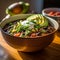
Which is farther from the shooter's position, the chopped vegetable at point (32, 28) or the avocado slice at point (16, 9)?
the avocado slice at point (16, 9)

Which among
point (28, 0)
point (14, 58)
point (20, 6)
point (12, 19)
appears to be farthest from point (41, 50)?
point (28, 0)

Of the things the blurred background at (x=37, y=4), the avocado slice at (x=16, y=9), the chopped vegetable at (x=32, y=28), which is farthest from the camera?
the blurred background at (x=37, y=4)

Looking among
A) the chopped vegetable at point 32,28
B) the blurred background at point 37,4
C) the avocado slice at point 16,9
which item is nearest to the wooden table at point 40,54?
the chopped vegetable at point 32,28

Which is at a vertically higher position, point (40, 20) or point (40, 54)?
point (40, 20)

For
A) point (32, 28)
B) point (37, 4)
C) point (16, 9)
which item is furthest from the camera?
point (37, 4)

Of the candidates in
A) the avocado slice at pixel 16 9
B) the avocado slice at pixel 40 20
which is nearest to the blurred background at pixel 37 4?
the avocado slice at pixel 16 9

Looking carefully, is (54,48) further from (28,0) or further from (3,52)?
(28,0)

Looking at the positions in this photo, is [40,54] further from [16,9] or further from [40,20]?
[16,9]

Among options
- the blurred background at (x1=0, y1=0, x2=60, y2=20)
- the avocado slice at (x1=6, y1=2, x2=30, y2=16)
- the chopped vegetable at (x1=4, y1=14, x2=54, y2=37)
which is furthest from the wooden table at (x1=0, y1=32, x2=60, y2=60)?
the blurred background at (x1=0, y1=0, x2=60, y2=20)

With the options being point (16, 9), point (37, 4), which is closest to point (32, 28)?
point (16, 9)

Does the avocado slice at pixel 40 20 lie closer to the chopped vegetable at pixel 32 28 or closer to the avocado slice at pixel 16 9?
the chopped vegetable at pixel 32 28

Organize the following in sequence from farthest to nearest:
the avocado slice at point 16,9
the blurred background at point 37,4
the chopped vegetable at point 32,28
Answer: the blurred background at point 37,4, the avocado slice at point 16,9, the chopped vegetable at point 32,28

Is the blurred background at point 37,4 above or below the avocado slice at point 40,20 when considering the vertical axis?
below
